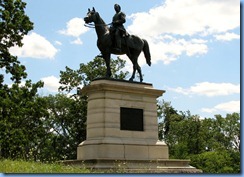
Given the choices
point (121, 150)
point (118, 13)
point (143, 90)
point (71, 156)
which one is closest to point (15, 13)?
point (118, 13)

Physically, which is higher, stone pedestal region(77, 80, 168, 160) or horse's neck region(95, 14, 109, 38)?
horse's neck region(95, 14, 109, 38)

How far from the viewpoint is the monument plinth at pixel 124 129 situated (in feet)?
56.5

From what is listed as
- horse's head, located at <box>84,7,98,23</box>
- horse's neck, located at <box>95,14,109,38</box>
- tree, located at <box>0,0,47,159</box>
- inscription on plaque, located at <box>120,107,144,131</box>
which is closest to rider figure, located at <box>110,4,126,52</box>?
horse's neck, located at <box>95,14,109,38</box>

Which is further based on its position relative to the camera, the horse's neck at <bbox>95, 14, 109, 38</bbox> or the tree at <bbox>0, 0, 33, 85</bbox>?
the tree at <bbox>0, 0, 33, 85</bbox>

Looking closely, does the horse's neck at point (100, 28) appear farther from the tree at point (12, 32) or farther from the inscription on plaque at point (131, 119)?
the tree at point (12, 32)

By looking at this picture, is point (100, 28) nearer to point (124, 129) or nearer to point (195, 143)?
point (124, 129)

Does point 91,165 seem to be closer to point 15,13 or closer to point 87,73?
point 15,13

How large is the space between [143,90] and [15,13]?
1335cm

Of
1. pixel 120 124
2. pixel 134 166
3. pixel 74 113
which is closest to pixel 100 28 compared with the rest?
pixel 120 124

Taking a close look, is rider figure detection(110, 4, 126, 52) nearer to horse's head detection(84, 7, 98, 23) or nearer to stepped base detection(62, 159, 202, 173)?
horse's head detection(84, 7, 98, 23)

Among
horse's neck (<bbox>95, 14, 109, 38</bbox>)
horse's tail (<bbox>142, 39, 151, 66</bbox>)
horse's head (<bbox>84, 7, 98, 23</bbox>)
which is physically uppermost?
horse's head (<bbox>84, 7, 98, 23</bbox>)

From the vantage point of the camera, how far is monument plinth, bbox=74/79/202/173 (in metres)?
17.2

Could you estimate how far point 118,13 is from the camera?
19.8m

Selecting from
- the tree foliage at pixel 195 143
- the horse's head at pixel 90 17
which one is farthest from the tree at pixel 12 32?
the tree foliage at pixel 195 143
